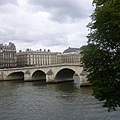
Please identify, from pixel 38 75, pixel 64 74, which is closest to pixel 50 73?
pixel 64 74

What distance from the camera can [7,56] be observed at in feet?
309

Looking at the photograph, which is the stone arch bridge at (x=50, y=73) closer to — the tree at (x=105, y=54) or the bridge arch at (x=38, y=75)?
the bridge arch at (x=38, y=75)

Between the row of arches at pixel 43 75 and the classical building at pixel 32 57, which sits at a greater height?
the classical building at pixel 32 57

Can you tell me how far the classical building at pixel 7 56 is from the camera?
91.9 m

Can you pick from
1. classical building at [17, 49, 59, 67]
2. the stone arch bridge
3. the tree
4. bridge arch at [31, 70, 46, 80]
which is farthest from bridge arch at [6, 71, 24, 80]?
the tree

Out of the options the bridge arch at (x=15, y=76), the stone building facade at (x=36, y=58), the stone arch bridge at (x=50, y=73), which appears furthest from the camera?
the stone building facade at (x=36, y=58)

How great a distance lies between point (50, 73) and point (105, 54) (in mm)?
38449

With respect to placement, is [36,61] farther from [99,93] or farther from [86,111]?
[99,93]

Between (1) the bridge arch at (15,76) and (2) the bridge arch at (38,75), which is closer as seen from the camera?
(2) the bridge arch at (38,75)

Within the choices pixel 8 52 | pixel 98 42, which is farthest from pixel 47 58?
pixel 98 42

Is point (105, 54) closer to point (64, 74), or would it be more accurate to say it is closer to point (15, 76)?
point (64, 74)

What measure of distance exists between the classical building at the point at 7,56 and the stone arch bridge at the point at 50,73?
1150 inches

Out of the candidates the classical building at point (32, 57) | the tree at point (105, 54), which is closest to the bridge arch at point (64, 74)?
the tree at point (105, 54)

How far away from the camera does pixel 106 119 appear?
1695 cm
